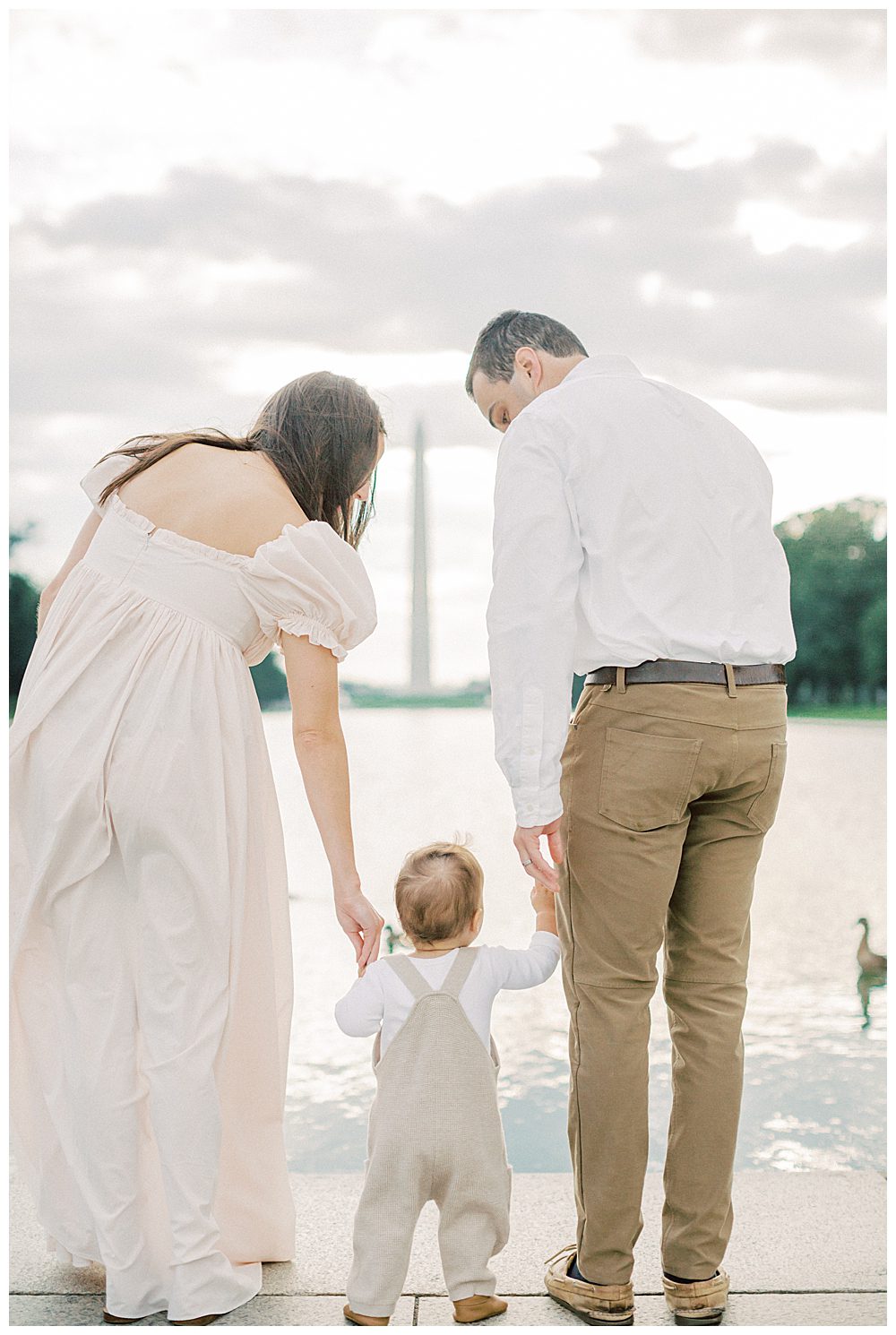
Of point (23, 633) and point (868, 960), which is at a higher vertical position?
point (23, 633)

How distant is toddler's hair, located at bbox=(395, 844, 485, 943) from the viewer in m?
1.96

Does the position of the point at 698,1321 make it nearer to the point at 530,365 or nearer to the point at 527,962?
the point at 527,962

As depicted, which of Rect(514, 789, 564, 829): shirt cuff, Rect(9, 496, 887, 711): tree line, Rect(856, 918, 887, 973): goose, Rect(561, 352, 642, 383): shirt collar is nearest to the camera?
Rect(514, 789, 564, 829): shirt cuff

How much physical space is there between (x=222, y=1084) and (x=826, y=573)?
118 feet

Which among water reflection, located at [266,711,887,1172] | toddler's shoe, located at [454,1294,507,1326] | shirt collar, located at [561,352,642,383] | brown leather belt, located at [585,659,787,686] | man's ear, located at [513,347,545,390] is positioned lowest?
water reflection, located at [266,711,887,1172]

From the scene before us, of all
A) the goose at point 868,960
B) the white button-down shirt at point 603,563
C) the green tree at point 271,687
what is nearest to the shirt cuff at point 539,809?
the white button-down shirt at point 603,563

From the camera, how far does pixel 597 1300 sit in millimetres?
1928

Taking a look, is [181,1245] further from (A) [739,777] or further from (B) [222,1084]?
(A) [739,777]

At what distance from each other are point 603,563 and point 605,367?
14.7 inches

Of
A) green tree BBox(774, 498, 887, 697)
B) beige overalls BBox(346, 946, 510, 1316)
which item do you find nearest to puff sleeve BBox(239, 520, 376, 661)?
beige overalls BBox(346, 946, 510, 1316)

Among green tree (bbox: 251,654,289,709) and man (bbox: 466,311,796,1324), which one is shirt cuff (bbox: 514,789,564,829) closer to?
man (bbox: 466,311,796,1324)

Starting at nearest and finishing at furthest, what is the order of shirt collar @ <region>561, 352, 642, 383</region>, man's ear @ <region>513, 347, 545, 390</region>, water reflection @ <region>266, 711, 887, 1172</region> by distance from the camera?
shirt collar @ <region>561, 352, 642, 383</region> < man's ear @ <region>513, 347, 545, 390</region> < water reflection @ <region>266, 711, 887, 1172</region>

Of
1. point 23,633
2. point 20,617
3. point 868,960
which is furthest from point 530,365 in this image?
point 23,633

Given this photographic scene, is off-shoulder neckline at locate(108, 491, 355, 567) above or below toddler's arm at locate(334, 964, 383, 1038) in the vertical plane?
above
